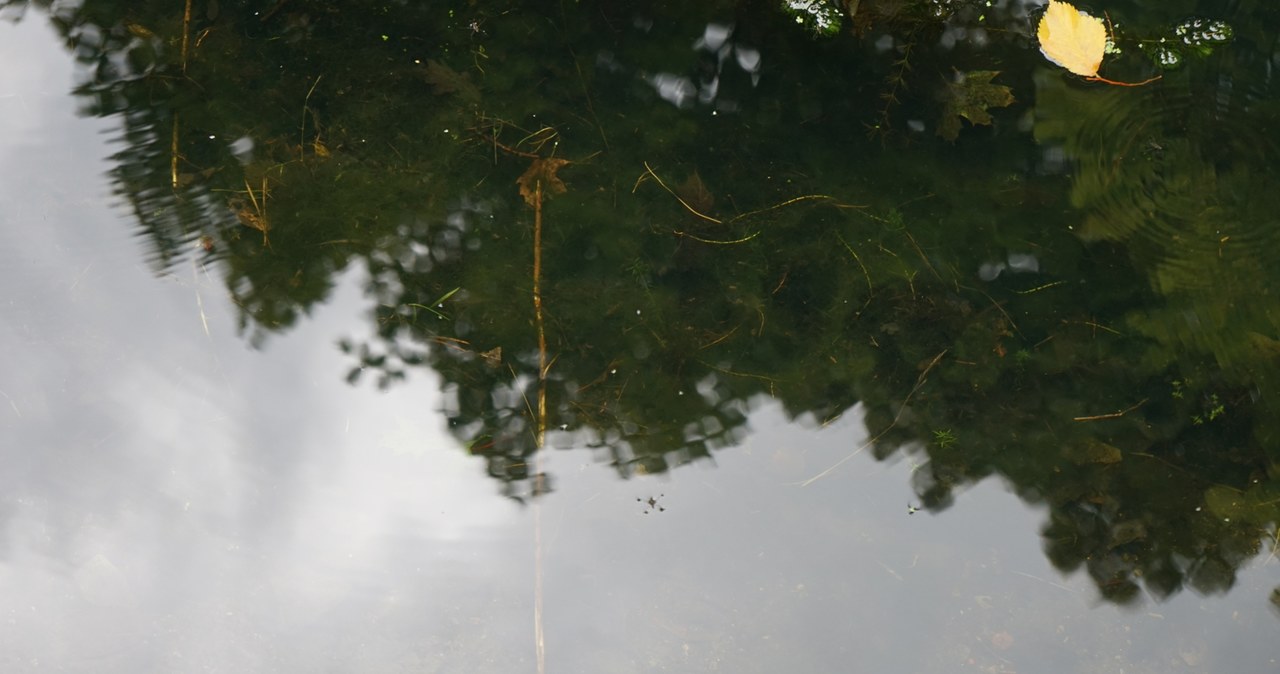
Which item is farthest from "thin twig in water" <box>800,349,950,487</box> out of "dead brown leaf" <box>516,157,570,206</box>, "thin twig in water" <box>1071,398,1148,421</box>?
"dead brown leaf" <box>516,157,570,206</box>

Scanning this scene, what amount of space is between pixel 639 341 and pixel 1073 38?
1.65 metres

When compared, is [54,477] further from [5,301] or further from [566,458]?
[566,458]

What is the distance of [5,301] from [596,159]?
1.93 meters

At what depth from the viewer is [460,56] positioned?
115 inches

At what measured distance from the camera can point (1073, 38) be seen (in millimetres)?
2758

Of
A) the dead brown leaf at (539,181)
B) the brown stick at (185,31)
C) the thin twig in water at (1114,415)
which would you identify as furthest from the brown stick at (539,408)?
the thin twig in water at (1114,415)

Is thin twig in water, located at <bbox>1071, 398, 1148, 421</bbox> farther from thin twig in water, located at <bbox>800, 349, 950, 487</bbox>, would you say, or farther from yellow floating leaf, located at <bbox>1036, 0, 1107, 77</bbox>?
yellow floating leaf, located at <bbox>1036, 0, 1107, 77</bbox>

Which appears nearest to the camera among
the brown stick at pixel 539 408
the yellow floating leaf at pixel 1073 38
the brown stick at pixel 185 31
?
the brown stick at pixel 539 408

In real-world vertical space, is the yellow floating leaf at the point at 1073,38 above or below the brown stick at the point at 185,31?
above

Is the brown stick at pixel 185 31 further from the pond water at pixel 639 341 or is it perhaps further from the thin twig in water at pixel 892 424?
the thin twig in water at pixel 892 424

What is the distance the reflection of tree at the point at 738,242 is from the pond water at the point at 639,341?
1 cm

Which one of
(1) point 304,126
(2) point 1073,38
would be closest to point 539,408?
(1) point 304,126

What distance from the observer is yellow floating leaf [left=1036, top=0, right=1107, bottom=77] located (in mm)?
2752

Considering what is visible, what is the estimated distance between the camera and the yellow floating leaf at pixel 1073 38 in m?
2.75
